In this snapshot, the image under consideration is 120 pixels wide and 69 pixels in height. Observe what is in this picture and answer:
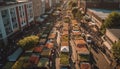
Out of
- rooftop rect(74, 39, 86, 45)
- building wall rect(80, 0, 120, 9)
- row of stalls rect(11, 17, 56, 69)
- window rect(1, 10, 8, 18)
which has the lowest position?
row of stalls rect(11, 17, 56, 69)

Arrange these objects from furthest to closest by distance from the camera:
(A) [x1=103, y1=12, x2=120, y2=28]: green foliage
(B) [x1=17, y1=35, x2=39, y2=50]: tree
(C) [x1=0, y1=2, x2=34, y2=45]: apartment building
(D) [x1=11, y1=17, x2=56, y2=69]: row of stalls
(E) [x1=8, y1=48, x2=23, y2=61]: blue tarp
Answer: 1. (A) [x1=103, y1=12, x2=120, y2=28]: green foliage
2. (C) [x1=0, y1=2, x2=34, y2=45]: apartment building
3. (E) [x1=8, y1=48, x2=23, y2=61]: blue tarp
4. (B) [x1=17, y1=35, x2=39, y2=50]: tree
5. (D) [x1=11, y1=17, x2=56, y2=69]: row of stalls

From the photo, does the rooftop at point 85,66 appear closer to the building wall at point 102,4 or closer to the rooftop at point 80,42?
the rooftop at point 80,42

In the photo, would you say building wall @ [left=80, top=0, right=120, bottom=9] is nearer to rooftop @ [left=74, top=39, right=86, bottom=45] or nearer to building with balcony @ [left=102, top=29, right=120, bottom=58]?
building with balcony @ [left=102, top=29, right=120, bottom=58]

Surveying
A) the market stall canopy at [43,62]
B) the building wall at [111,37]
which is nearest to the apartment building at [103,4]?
the building wall at [111,37]

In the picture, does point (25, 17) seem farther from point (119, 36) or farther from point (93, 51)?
point (119, 36)

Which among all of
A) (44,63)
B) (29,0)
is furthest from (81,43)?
(29,0)

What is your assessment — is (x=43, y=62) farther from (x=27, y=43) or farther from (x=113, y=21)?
(x=113, y=21)

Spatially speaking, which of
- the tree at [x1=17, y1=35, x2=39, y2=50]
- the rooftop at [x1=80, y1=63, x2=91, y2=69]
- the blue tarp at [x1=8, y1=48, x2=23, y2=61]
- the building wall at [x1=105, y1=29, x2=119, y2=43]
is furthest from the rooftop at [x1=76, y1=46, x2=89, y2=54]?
the blue tarp at [x1=8, y1=48, x2=23, y2=61]

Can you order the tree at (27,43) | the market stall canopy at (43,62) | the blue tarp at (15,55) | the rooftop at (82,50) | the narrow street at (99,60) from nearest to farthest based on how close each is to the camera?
the market stall canopy at (43,62) → the narrow street at (99,60) → the tree at (27,43) → the rooftop at (82,50) → the blue tarp at (15,55)
